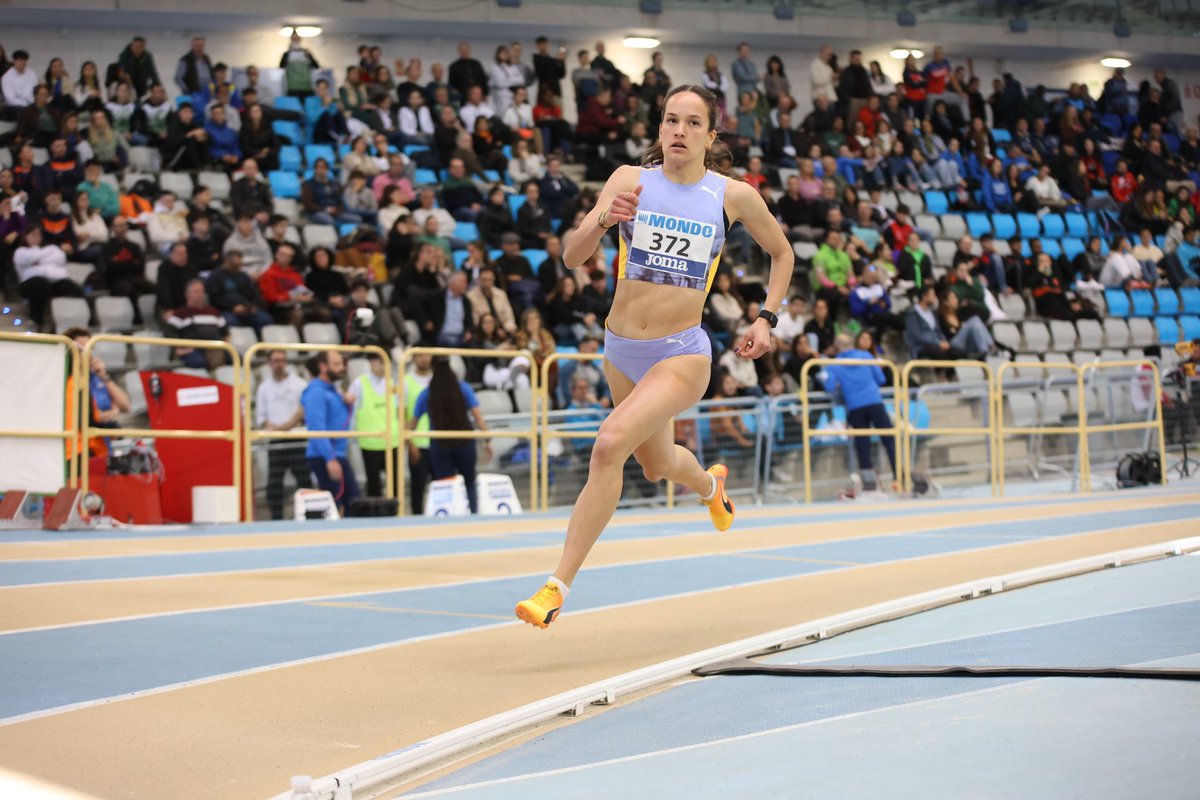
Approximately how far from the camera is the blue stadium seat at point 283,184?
18.5 m

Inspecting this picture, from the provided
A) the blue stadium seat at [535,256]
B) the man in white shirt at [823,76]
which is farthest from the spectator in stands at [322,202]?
the man in white shirt at [823,76]

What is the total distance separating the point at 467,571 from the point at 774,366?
951cm

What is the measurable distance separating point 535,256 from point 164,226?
463cm

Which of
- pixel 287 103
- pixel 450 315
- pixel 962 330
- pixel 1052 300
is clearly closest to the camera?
pixel 450 315

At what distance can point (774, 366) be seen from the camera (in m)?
17.0

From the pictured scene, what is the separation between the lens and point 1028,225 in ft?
79.0

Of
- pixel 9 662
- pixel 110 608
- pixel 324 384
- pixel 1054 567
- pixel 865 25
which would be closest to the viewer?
pixel 9 662

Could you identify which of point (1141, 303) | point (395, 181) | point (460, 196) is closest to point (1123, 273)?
point (1141, 303)

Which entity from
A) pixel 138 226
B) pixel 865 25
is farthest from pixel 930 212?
pixel 138 226

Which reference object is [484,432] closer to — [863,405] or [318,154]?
[863,405]

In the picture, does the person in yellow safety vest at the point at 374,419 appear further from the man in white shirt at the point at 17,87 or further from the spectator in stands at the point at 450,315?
the man in white shirt at the point at 17,87

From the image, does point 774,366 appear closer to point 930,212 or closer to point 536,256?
point 536,256

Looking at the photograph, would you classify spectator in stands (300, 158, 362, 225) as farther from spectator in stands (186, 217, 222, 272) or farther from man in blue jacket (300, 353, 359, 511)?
man in blue jacket (300, 353, 359, 511)

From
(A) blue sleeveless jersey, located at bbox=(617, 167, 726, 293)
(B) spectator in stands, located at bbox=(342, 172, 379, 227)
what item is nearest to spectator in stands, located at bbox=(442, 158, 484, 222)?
(B) spectator in stands, located at bbox=(342, 172, 379, 227)
